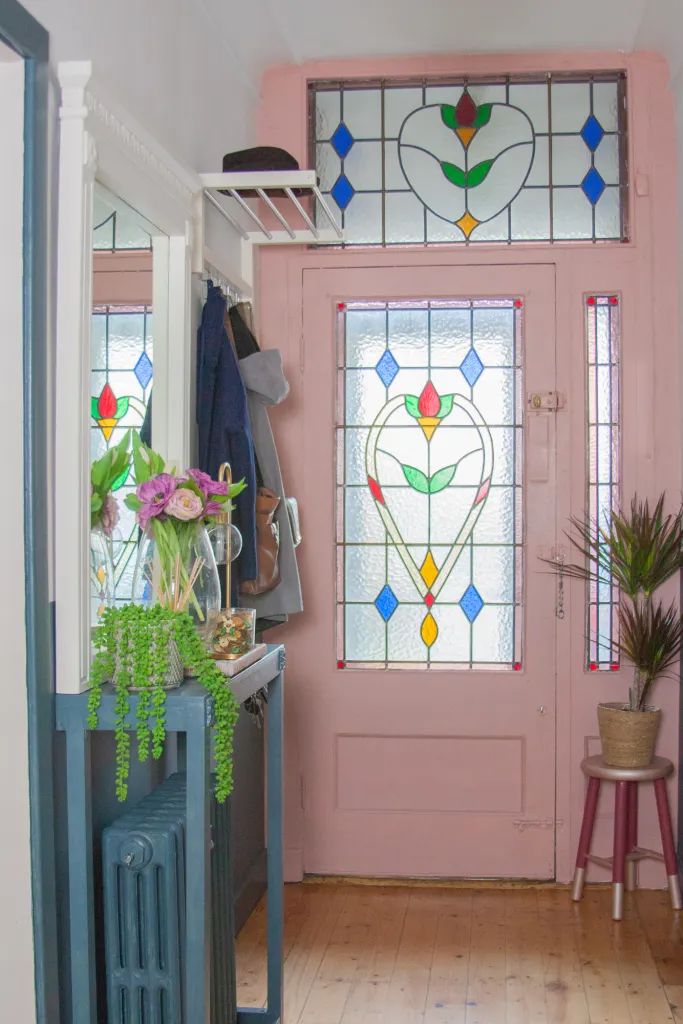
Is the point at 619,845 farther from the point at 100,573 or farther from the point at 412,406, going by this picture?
the point at 100,573

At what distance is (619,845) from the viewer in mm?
3957

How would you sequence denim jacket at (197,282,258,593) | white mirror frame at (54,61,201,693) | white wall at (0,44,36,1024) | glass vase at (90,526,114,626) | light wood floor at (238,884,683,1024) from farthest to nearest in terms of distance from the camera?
denim jacket at (197,282,258,593)
light wood floor at (238,884,683,1024)
glass vase at (90,526,114,626)
white mirror frame at (54,61,201,693)
white wall at (0,44,36,1024)

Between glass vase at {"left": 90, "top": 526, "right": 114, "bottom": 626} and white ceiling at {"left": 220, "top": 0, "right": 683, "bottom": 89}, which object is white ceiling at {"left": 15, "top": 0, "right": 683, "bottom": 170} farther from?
glass vase at {"left": 90, "top": 526, "right": 114, "bottom": 626}

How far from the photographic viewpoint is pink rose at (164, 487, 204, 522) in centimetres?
248

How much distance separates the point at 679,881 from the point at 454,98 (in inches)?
117

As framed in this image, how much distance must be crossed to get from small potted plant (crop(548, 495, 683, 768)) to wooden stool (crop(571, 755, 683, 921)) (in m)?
0.06

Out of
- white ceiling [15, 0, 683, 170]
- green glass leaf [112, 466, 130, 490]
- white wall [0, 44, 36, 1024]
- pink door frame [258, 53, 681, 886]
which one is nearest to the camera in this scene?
white wall [0, 44, 36, 1024]

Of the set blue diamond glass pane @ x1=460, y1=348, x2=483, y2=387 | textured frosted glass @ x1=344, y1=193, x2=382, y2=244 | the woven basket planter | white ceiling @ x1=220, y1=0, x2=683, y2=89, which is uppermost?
white ceiling @ x1=220, y1=0, x2=683, y2=89

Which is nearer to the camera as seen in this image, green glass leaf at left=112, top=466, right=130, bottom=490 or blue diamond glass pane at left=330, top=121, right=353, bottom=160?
green glass leaf at left=112, top=466, right=130, bottom=490

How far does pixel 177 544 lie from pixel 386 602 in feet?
6.33

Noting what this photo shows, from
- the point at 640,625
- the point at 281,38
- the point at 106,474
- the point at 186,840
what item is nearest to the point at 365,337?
the point at 281,38

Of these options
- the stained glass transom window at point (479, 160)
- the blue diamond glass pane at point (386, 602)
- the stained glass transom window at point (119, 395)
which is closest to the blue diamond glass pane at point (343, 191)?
the stained glass transom window at point (479, 160)

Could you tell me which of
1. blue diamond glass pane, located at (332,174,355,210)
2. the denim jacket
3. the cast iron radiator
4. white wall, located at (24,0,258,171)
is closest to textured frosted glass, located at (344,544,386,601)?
the denim jacket

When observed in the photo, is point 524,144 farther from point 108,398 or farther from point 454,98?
point 108,398
